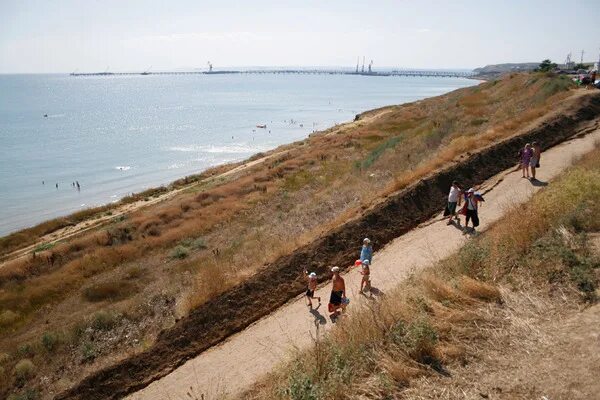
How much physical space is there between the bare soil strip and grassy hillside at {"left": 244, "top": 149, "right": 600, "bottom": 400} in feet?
11.7

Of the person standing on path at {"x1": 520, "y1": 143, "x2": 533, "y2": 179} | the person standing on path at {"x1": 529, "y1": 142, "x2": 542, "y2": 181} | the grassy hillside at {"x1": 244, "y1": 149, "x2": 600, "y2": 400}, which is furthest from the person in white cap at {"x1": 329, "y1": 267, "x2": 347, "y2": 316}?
the person standing on path at {"x1": 529, "y1": 142, "x2": 542, "y2": 181}

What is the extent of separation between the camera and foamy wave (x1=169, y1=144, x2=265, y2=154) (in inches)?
3135

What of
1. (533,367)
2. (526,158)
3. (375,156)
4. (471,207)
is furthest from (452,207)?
(375,156)

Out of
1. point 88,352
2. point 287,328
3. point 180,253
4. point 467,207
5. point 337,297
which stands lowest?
point 180,253

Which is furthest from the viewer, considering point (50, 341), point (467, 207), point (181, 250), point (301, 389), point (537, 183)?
point (181, 250)

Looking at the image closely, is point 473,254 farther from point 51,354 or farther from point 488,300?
point 51,354

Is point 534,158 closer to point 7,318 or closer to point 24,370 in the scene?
point 24,370

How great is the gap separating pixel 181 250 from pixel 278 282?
1143 cm

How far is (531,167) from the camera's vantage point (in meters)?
17.6

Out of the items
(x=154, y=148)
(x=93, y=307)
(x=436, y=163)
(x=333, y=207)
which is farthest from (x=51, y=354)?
(x=154, y=148)

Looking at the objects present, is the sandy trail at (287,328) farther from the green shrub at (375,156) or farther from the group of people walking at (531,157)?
the green shrub at (375,156)

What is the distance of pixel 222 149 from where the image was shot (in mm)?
81938

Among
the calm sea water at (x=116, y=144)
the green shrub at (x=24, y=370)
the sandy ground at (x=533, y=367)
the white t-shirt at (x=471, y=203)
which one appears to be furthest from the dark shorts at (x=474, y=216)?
the calm sea water at (x=116, y=144)

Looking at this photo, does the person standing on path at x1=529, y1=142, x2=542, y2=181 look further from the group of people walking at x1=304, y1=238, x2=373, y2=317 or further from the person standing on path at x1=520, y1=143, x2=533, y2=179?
the group of people walking at x1=304, y1=238, x2=373, y2=317
